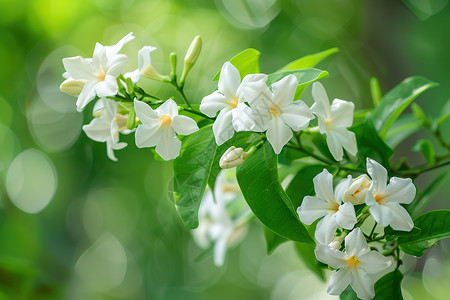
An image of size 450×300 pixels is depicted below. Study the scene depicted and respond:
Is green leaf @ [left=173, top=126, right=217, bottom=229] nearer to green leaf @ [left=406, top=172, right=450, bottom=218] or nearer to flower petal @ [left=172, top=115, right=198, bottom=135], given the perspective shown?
flower petal @ [left=172, top=115, right=198, bottom=135]

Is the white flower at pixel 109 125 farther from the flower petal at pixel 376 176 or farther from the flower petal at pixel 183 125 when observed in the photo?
the flower petal at pixel 376 176

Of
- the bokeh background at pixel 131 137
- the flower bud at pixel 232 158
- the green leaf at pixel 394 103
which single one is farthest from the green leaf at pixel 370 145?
the bokeh background at pixel 131 137

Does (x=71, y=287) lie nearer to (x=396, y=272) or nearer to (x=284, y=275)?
(x=284, y=275)

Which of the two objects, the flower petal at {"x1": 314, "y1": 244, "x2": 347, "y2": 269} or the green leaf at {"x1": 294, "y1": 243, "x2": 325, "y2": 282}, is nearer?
the flower petal at {"x1": 314, "y1": 244, "x2": 347, "y2": 269}

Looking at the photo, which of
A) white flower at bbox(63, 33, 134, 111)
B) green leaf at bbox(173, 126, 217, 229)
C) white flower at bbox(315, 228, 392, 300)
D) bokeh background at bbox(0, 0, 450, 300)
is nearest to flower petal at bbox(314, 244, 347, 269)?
white flower at bbox(315, 228, 392, 300)

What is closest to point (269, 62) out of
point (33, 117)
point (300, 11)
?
point (300, 11)

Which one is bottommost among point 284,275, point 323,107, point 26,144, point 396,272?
point 284,275
